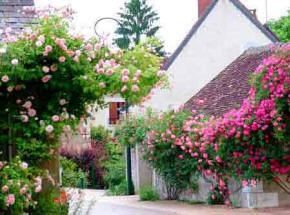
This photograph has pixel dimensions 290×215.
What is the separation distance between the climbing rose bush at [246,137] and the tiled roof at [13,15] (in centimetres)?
662

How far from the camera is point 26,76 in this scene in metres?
7.96

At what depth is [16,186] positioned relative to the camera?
772cm

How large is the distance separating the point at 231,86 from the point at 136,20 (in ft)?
116

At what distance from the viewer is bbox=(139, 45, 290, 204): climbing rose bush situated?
1488 cm

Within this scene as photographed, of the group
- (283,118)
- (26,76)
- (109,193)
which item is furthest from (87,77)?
(109,193)

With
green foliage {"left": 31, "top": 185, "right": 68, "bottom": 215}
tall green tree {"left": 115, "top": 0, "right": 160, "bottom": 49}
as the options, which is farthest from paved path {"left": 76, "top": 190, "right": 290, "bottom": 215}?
tall green tree {"left": 115, "top": 0, "right": 160, "bottom": 49}

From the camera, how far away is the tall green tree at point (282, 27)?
44688 millimetres

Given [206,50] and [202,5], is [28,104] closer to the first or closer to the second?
[206,50]

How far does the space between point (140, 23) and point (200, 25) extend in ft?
98.4

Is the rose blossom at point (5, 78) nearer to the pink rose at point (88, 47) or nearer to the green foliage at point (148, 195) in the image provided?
the pink rose at point (88, 47)

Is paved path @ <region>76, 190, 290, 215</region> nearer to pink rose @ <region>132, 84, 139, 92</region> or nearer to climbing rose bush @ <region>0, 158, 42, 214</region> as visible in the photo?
climbing rose bush @ <region>0, 158, 42, 214</region>

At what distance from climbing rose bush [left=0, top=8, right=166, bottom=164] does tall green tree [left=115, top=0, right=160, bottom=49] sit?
159 feet

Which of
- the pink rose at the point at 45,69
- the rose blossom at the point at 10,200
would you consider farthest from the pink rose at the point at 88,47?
the rose blossom at the point at 10,200

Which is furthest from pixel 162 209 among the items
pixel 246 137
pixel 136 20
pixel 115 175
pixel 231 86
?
pixel 136 20
